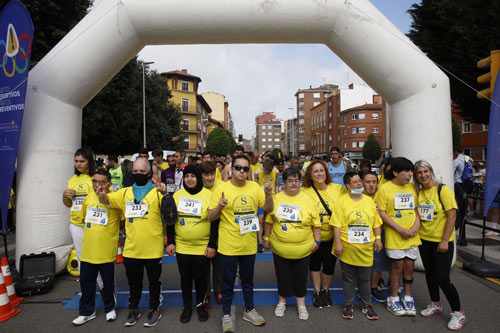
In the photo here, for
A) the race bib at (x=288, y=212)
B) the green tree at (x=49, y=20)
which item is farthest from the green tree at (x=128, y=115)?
the race bib at (x=288, y=212)

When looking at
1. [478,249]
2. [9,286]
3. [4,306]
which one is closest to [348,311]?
[478,249]

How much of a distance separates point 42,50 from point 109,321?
10334 millimetres

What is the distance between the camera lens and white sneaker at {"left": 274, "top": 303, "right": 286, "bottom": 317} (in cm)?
376

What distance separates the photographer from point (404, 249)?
3.71m

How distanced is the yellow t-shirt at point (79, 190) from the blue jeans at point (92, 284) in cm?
75

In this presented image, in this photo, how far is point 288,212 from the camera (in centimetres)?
359

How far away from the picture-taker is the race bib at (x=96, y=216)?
364cm

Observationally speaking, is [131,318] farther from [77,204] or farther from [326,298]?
[326,298]

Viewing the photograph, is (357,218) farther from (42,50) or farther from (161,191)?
(42,50)

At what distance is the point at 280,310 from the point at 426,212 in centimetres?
211

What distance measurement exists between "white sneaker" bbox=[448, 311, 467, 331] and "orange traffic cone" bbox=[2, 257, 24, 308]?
5.36 m

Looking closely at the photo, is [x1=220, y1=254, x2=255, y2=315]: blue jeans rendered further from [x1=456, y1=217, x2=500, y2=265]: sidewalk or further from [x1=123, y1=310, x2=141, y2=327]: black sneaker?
[x1=456, y1=217, x2=500, y2=265]: sidewalk

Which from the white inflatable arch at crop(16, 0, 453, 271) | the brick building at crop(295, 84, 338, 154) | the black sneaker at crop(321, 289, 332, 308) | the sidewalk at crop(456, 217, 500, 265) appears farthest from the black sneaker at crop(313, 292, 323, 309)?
the brick building at crop(295, 84, 338, 154)

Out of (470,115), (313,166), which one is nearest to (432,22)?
(470,115)
